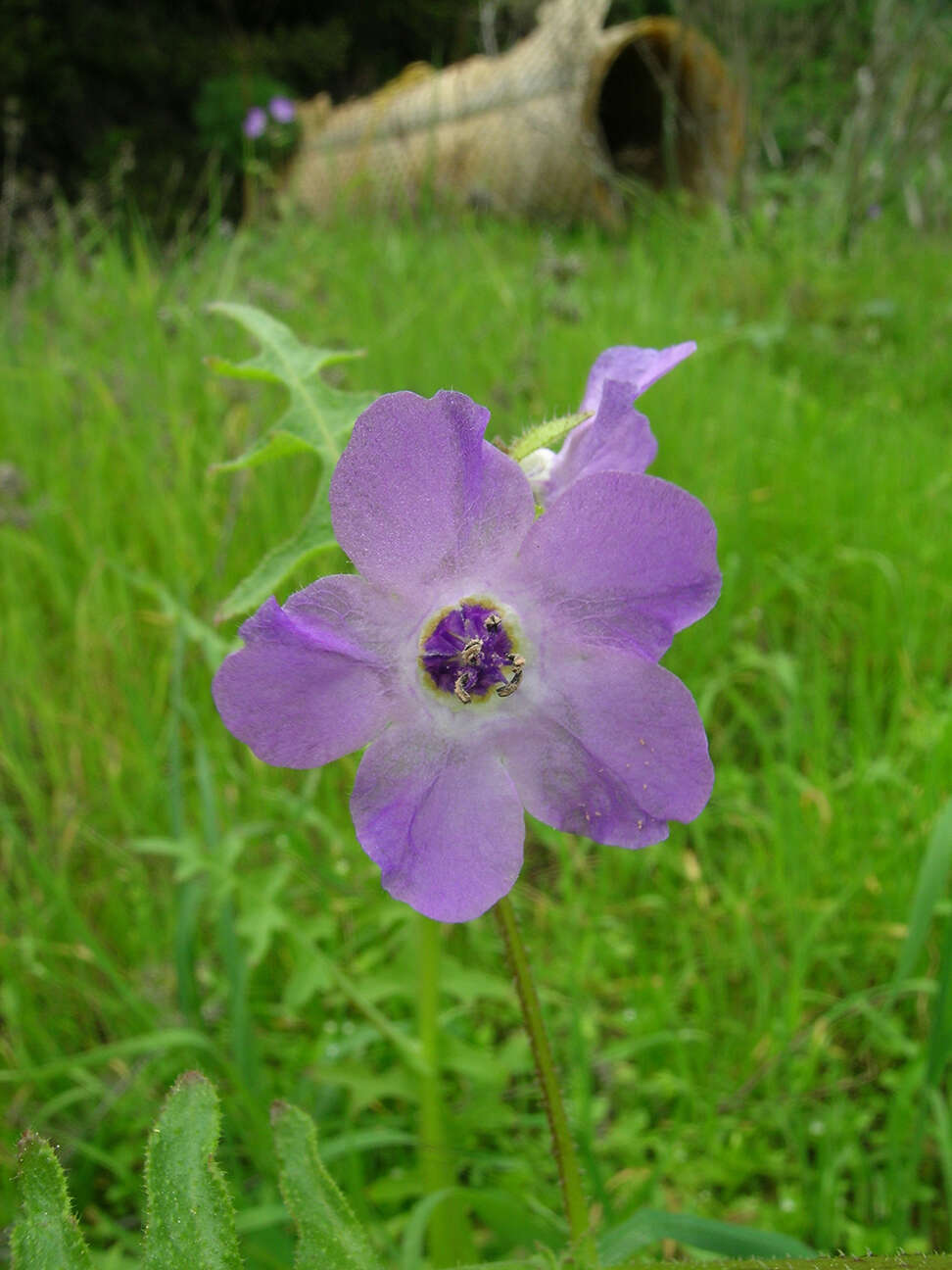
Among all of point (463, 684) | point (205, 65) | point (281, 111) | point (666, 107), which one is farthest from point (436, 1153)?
point (205, 65)

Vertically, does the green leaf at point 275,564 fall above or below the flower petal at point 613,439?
below

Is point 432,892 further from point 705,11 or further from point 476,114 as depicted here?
point 476,114

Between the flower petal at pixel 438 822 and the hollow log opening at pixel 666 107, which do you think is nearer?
the flower petal at pixel 438 822

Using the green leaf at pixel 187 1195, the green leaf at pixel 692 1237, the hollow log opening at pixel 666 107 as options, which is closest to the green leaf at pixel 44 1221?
the green leaf at pixel 187 1195

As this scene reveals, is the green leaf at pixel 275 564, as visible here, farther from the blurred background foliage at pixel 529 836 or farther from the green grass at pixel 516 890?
the blurred background foliage at pixel 529 836

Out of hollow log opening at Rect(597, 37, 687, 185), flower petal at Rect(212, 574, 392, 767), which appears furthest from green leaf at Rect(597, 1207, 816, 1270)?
hollow log opening at Rect(597, 37, 687, 185)

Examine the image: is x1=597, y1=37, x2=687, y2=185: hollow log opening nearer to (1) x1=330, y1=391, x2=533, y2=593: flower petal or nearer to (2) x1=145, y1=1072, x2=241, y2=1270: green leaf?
(1) x1=330, y1=391, x2=533, y2=593: flower petal
